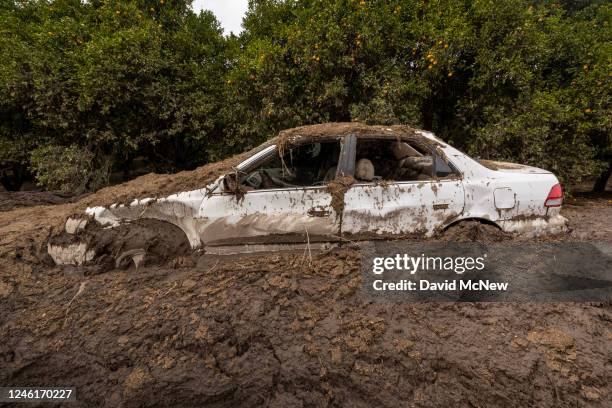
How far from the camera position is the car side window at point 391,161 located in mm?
3207

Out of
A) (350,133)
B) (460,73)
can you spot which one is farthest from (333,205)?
(460,73)

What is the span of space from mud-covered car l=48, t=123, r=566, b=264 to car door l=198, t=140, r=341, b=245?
0.01 m

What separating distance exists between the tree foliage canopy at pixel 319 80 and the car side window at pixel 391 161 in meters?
2.67

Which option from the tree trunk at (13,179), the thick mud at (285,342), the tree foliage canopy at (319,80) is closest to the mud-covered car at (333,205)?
the thick mud at (285,342)

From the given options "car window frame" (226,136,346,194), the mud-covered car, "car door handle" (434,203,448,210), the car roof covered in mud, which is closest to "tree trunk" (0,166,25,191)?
the mud-covered car

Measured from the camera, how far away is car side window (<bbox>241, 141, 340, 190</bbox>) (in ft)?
10.5

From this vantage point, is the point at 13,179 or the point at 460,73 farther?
the point at 13,179

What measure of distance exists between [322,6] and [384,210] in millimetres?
5252

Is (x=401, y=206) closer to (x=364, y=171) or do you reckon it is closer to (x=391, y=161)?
(x=364, y=171)

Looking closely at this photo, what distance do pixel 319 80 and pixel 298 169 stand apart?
3651 millimetres

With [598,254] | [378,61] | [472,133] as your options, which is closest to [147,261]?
[598,254]

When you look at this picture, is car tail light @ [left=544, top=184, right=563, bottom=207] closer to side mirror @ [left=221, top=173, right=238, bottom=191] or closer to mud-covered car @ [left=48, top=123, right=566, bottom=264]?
mud-covered car @ [left=48, top=123, right=566, bottom=264]

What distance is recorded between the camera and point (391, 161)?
3568mm

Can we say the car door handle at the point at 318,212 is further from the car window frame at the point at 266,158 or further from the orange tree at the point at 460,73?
the orange tree at the point at 460,73
